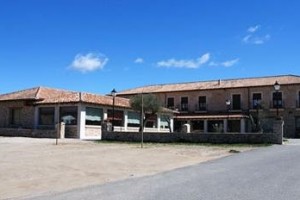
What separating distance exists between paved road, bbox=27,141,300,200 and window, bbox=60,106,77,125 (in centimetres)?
2490

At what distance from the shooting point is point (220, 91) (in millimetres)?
56344

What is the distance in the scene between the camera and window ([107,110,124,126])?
4116 cm

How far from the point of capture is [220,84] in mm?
57844

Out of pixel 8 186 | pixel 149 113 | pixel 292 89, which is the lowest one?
pixel 8 186

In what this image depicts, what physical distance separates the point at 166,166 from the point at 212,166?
167 centimetres

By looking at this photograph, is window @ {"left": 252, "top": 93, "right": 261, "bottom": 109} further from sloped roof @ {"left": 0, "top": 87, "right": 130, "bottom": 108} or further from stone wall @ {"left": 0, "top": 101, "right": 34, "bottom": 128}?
stone wall @ {"left": 0, "top": 101, "right": 34, "bottom": 128}

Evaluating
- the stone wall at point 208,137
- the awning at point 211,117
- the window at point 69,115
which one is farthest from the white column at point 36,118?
the awning at point 211,117

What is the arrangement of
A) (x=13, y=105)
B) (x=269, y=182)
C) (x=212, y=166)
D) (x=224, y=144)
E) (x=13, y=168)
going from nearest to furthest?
1. (x=269, y=182)
2. (x=13, y=168)
3. (x=212, y=166)
4. (x=224, y=144)
5. (x=13, y=105)

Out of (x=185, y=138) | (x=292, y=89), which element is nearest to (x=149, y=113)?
(x=185, y=138)

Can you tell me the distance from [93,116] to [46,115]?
4341 mm

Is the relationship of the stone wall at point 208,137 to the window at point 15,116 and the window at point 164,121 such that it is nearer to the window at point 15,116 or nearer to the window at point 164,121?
the window at point 15,116

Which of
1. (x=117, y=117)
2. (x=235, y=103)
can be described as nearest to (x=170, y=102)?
(x=235, y=103)

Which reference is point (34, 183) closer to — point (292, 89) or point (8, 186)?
point (8, 186)

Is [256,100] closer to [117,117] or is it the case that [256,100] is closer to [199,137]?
[117,117]
